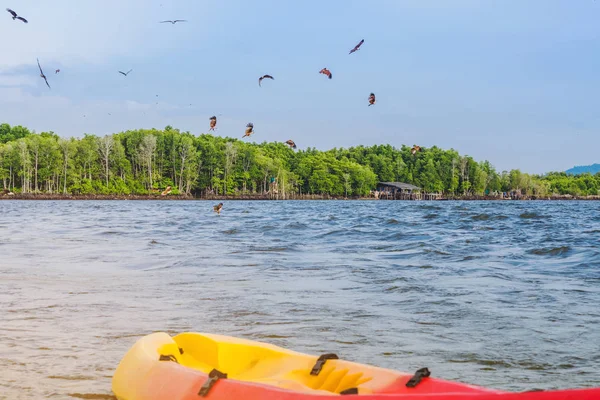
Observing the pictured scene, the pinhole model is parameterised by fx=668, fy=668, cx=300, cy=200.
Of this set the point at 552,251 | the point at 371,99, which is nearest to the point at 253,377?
the point at 371,99

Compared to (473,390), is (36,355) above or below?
below

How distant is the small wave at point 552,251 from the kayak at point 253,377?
13143 millimetres

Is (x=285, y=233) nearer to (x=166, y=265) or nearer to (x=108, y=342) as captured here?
(x=166, y=265)

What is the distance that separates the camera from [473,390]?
323cm

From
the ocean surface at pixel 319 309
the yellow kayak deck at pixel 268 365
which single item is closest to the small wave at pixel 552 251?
the ocean surface at pixel 319 309

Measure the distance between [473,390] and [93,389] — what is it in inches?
115

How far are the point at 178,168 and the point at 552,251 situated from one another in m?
123

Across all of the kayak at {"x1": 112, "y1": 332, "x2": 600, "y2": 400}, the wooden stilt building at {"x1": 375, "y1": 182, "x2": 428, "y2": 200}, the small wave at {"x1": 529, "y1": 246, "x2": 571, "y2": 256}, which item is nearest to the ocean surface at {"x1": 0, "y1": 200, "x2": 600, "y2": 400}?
the small wave at {"x1": 529, "y1": 246, "x2": 571, "y2": 256}

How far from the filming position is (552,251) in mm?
16891

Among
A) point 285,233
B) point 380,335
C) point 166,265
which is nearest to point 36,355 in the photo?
point 380,335

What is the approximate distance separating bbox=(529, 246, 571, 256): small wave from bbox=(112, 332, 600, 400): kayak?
13.1 metres

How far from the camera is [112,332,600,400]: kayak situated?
3.36m

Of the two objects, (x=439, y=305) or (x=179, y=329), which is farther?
(x=439, y=305)

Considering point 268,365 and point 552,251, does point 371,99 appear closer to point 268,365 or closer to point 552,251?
point 552,251
